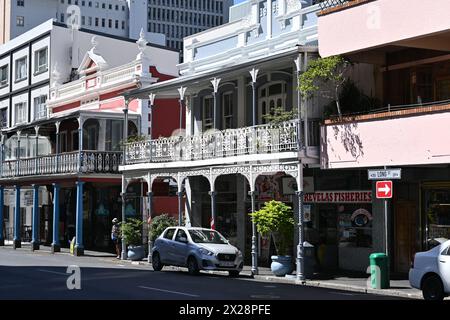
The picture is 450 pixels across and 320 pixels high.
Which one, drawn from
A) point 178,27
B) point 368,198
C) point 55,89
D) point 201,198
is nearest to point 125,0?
point 178,27

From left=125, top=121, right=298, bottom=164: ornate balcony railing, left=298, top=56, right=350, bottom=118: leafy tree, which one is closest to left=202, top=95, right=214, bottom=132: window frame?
left=125, top=121, right=298, bottom=164: ornate balcony railing

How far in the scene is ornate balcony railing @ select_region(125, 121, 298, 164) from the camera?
24312 millimetres

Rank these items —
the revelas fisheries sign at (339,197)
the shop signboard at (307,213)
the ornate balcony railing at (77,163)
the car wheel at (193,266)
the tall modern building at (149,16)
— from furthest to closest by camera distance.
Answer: the tall modern building at (149,16) < the ornate balcony railing at (77,163) < the shop signboard at (307,213) < the revelas fisheries sign at (339,197) < the car wheel at (193,266)

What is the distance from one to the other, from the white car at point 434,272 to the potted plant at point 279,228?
7019 millimetres

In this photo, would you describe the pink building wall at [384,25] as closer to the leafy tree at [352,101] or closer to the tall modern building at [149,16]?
the leafy tree at [352,101]

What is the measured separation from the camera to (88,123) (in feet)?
129

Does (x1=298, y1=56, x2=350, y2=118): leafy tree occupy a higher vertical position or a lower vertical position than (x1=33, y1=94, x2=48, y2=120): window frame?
lower

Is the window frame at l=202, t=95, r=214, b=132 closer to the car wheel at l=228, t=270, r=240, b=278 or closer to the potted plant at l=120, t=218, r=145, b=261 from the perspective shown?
the potted plant at l=120, t=218, r=145, b=261

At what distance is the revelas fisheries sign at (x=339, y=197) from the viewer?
80.7 ft

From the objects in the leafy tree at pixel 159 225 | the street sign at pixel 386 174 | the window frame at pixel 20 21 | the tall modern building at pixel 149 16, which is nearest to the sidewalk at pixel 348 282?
the street sign at pixel 386 174

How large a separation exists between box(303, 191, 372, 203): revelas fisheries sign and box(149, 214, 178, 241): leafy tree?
5.93 meters

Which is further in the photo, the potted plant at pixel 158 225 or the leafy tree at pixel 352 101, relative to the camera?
the potted plant at pixel 158 225

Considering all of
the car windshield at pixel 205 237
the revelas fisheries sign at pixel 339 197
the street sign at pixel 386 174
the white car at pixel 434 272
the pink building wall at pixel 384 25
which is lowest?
the white car at pixel 434 272

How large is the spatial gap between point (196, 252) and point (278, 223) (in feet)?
8.95
